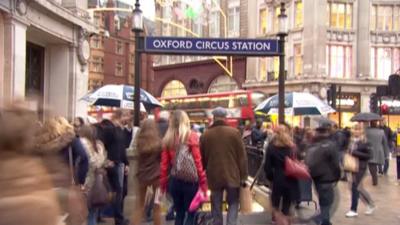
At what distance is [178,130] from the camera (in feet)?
27.7

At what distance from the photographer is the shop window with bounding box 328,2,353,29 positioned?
46.8 m

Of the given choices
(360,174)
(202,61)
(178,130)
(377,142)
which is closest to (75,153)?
(178,130)

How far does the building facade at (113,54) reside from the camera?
76.1 metres

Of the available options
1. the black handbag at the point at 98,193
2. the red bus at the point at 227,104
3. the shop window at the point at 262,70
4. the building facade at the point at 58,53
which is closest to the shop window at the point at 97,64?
the shop window at the point at 262,70

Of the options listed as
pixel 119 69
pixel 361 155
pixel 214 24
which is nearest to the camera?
pixel 361 155

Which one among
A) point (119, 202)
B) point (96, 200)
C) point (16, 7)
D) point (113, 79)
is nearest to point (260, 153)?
point (119, 202)

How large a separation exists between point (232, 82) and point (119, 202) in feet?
144

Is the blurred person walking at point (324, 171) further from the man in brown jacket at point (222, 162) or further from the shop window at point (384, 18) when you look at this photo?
the shop window at point (384, 18)

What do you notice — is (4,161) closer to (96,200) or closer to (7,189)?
(7,189)

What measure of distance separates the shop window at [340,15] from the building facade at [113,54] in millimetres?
32414

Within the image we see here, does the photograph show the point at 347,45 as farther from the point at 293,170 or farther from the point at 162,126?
the point at 293,170

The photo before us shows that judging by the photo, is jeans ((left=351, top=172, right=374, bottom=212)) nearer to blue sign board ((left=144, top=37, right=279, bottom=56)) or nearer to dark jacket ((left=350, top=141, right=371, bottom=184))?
dark jacket ((left=350, top=141, right=371, bottom=184))

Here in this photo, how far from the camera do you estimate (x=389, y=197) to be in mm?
14570

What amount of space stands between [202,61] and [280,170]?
47.0 meters
